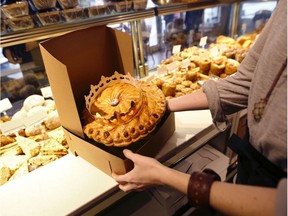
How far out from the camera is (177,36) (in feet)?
7.57

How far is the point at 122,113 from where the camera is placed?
0.92 metres

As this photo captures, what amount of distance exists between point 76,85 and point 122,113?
1.08 feet

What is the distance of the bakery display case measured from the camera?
2.99 feet

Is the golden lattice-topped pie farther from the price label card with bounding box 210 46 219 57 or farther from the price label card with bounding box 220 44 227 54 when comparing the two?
the price label card with bounding box 220 44 227 54

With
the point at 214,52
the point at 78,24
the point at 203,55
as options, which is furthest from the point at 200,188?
the point at 214,52

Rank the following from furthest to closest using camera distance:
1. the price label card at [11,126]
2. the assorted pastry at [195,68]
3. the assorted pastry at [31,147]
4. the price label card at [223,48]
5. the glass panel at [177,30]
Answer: the glass panel at [177,30] < the price label card at [223,48] < the assorted pastry at [195,68] < the price label card at [11,126] < the assorted pastry at [31,147]

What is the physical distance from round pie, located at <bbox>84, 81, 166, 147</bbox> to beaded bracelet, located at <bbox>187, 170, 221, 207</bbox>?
30cm

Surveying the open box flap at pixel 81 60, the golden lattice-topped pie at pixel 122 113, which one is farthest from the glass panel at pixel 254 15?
the golden lattice-topped pie at pixel 122 113

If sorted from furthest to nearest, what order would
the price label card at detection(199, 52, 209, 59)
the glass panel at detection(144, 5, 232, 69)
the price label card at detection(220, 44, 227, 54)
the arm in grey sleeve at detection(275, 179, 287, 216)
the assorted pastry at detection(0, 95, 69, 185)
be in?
the glass panel at detection(144, 5, 232, 69)
the price label card at detection(220, 44, 227, 54)
the price label card at detection(199, 52, 209, 59)
the assorted pastry at detection(0, 95, 69, 185)
the arm in grey sleeve at detection(275, 179, 287, 216)

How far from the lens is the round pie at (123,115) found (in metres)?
0.89

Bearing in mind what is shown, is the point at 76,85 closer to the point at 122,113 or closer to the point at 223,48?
the point at 122,113

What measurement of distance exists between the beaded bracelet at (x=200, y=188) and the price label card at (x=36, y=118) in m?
0.91

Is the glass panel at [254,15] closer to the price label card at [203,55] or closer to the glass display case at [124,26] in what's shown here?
the glass display case at [124,26]

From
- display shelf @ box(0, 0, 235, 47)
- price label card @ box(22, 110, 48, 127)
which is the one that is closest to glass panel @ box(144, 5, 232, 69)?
display shelf @ box(0, 0, 235, 47)
